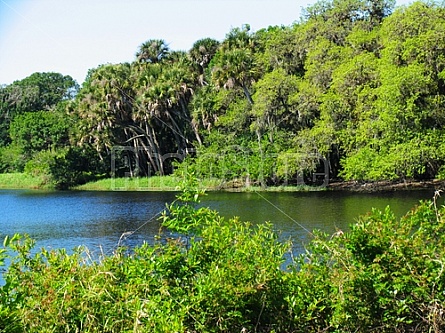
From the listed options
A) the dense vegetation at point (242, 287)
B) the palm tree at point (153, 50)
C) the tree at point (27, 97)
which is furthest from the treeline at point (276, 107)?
the dense vegetation at point (242, 287)

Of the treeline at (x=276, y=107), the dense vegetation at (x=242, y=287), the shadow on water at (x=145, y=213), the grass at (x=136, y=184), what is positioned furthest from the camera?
the grass at (x=136, y=184)

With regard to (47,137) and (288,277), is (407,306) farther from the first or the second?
(47,137)

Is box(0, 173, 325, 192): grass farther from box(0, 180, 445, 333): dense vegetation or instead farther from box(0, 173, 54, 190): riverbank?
box(0, 180, 445, 333): dense vegetation

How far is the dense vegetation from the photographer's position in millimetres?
5199

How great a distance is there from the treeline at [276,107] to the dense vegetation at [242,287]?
2913cm

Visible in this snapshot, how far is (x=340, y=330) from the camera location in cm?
569

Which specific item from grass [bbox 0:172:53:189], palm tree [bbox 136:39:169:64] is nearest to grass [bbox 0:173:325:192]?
grass [bbox 0:172:53:189]

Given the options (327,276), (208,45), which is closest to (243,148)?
(208,45)

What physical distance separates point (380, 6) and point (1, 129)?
165 feet

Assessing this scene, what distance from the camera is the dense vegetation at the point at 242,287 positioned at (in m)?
5.20

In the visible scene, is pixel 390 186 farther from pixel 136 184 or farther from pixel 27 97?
pixel 27 97

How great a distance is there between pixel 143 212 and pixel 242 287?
26601mm

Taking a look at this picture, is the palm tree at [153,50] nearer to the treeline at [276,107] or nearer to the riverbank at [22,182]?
the treeline at [276,107]

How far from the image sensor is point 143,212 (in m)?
31.6
